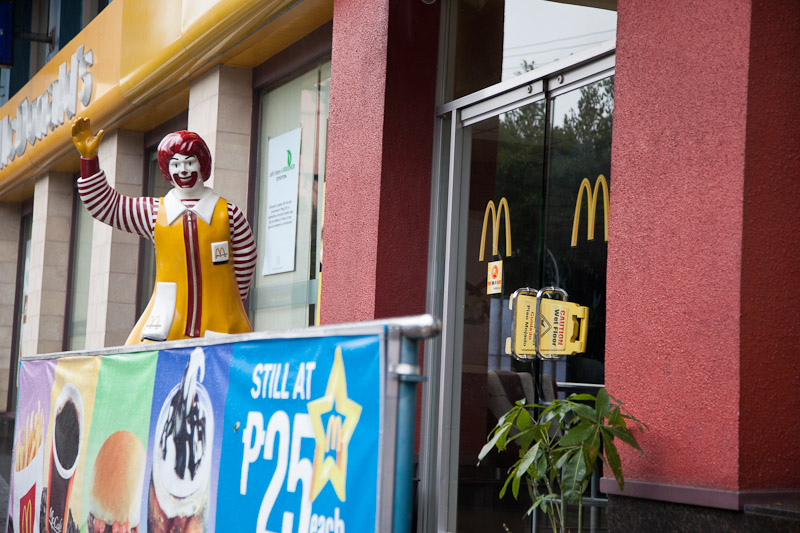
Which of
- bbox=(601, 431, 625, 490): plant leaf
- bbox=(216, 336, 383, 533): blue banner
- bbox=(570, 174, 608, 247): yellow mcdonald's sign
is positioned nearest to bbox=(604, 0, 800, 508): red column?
bbox=(601, 431, 625, 490): plant leaf

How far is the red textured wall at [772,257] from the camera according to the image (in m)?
3.82

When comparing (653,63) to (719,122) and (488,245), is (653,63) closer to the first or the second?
(719,122)

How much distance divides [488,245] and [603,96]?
4.32ft

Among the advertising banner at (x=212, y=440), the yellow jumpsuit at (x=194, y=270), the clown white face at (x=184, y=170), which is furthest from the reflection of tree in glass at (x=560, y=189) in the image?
the advertising banner at (x=212, y=440)

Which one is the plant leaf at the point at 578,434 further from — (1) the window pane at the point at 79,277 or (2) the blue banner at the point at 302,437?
(1) the window pane at the point at 79,277

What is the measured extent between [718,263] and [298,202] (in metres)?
5.42

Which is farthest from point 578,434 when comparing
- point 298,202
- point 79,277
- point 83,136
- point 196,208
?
point 79,277

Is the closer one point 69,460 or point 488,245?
point 69,460

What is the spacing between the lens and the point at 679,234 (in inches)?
163

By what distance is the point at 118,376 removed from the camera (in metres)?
4.68

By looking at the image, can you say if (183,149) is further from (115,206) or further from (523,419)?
(523,419)

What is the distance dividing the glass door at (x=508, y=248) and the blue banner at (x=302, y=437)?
2.43 m

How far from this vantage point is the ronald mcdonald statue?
5992 millimetres

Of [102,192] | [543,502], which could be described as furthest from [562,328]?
[102,192]
